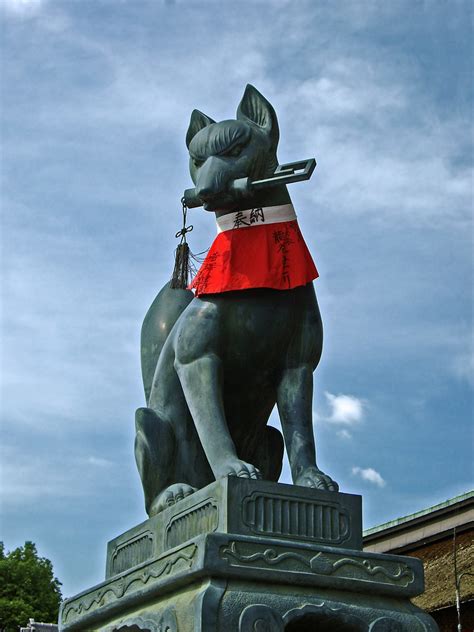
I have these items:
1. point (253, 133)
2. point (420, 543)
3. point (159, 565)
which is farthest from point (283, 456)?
point (420, 543)

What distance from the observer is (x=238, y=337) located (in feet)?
17.7

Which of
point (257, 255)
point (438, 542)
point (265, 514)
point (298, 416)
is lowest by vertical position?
point (265, 514)

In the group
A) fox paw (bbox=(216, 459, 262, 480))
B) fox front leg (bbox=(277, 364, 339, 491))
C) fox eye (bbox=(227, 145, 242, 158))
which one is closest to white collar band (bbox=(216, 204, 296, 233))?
fox eye (bbox=(227, 145, 242, 158))

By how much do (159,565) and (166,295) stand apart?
2089mm

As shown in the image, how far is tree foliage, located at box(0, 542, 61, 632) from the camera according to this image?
108 feet

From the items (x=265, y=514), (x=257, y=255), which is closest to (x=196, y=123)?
(x=257, y=255)

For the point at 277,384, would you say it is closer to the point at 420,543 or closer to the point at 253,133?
the point at 253,133

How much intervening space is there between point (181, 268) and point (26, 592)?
30.6 metres

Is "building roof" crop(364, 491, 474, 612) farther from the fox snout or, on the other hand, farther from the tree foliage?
the fox snout

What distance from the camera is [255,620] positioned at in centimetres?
436

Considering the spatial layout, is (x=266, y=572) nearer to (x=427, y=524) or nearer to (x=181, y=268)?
(x=181, y=268)

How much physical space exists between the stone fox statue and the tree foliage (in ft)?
96.1

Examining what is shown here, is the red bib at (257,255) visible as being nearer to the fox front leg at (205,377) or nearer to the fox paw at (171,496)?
the fox front leg at (205,377)

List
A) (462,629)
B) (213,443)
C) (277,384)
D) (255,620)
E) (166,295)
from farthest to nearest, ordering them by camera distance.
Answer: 1. (462,629)
2. (166,295)
3. (277,384)
4. (213,443)
5. (255,620)
